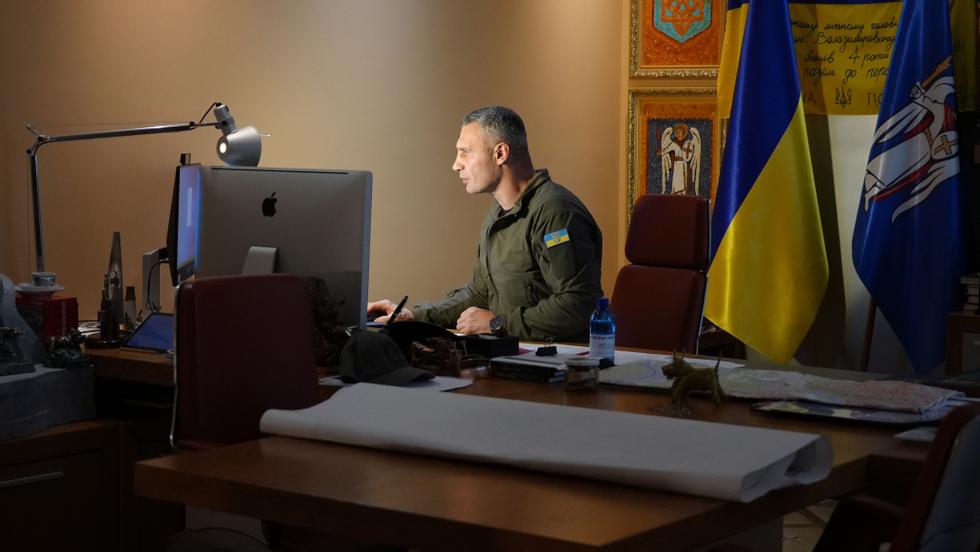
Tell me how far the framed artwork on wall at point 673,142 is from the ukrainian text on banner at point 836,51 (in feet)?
1.05

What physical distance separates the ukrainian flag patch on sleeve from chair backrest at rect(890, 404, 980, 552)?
2.34 meters

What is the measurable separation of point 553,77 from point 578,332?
83.8 inches

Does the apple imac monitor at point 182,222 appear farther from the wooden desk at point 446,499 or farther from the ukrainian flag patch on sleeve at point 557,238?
the wooden desk at point 446,499

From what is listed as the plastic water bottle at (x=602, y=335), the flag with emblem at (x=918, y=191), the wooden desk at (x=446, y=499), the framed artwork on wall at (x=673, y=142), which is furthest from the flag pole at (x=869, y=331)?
the wooden desk at (x=446, y=499)

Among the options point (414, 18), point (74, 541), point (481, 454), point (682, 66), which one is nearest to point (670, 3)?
point (682, 66)

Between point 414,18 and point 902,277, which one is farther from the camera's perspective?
point 414,18

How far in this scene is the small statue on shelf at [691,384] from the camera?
229 cm

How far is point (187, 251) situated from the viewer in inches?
140

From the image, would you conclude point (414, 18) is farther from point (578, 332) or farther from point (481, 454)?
point (481, 454)

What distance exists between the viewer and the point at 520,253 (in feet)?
12.8

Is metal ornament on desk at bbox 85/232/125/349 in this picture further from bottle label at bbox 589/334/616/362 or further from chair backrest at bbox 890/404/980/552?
chair backrest at bbox 890/404/980/552

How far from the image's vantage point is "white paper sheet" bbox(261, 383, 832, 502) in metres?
1.56

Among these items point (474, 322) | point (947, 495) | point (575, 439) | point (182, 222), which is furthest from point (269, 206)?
point (947, 495)

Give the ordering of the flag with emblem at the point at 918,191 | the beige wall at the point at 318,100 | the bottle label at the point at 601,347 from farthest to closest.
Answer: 1. the flag with emblem at the point at 918,191
2. the beige wall at the point at 318,100
3. the bottle label at the point at 601,347
